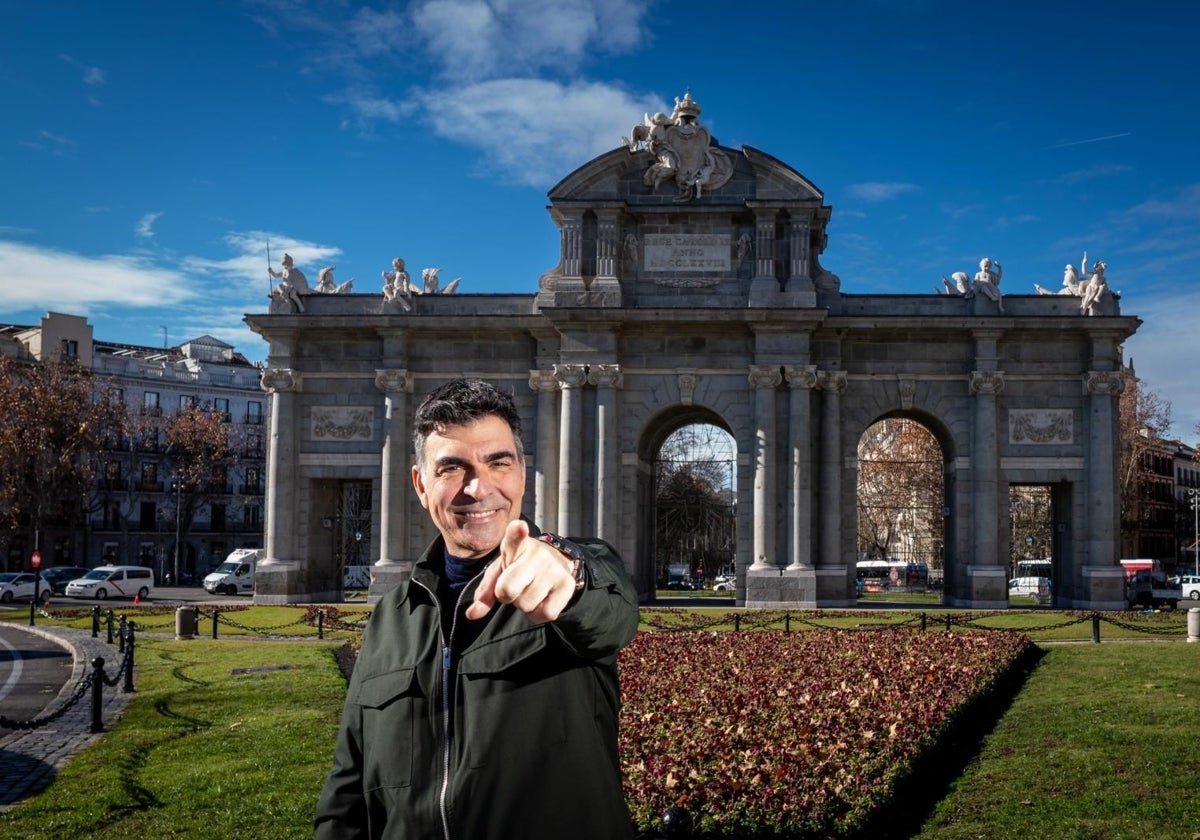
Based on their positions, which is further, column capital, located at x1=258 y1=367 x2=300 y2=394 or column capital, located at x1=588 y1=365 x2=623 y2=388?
column capital, located at x1=258 y1=367 x2=300 y2=394

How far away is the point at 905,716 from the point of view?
48.6 ft

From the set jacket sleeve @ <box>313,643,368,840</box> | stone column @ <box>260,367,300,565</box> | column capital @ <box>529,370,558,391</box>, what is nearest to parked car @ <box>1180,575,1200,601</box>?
column capital @ <box>529,370,558,391</box>

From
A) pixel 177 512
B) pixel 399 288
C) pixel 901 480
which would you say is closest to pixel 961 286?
pixel 399 288

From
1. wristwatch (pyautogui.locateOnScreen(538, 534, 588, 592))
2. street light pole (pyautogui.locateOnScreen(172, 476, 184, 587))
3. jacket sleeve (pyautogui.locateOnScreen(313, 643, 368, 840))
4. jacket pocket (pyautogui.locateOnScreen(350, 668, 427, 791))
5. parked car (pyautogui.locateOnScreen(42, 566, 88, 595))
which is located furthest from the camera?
street light pole (pyautogui.locateOnScreen(172, 476, 184, 587))

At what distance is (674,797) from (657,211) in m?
30.1

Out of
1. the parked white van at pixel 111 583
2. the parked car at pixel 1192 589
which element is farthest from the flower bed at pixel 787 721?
the parked car at pixel 1192 589

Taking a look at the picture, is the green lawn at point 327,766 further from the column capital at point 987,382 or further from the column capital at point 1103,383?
the column capital at point 1103,383

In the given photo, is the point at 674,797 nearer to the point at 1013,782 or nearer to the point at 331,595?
the point at 1013,782

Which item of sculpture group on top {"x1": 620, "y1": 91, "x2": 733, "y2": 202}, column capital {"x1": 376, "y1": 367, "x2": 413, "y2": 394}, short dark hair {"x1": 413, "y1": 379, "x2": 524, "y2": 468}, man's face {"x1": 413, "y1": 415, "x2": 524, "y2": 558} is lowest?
man's face {"x1": 413, "y1": 415, "x2": 524, "y2": 558}

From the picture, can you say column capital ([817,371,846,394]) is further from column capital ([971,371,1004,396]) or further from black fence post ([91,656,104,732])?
black fence post ([91,656,104,732])

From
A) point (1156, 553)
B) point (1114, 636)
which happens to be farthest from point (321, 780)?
point (1156, 553)

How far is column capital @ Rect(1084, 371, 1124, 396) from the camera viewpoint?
38.6m

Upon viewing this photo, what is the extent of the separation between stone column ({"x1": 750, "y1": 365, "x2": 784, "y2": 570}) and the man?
34.3 meters

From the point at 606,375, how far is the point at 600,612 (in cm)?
3487
